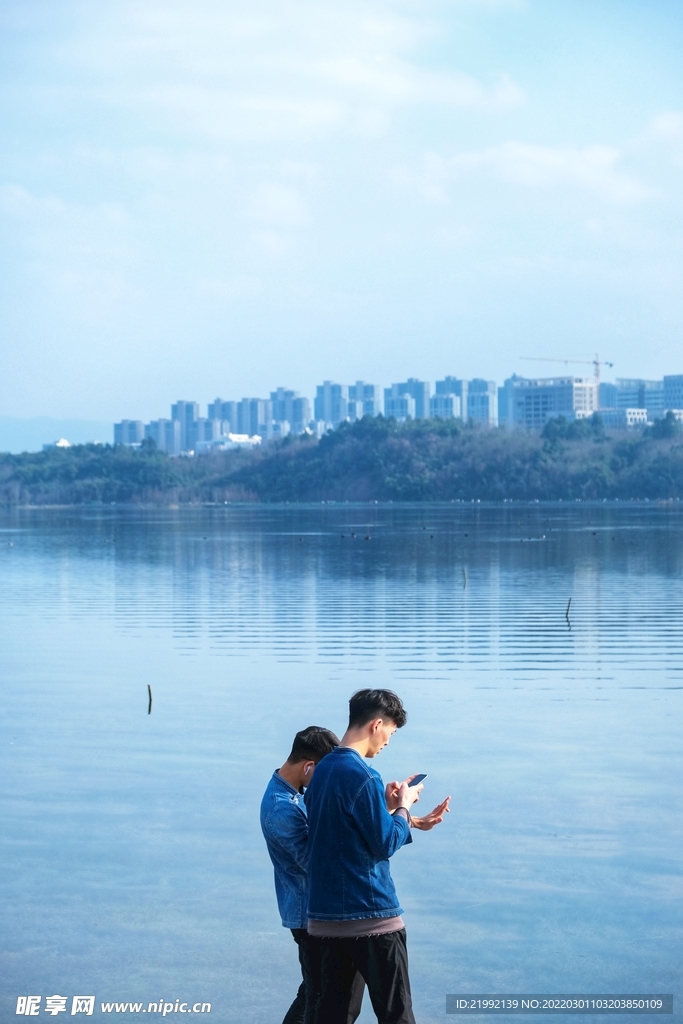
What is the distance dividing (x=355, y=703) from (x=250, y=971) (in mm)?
3628

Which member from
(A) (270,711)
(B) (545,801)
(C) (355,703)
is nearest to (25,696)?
(A) (270,711)

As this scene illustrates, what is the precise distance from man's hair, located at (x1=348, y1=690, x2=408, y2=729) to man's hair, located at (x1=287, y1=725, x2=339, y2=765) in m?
0.21

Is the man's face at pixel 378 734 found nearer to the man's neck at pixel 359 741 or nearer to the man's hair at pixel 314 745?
the man's neck at pixel 359 741

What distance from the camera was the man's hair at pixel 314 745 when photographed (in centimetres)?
560

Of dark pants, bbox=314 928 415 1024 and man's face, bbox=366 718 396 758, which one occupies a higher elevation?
man's face, bbox=366 718 396 758

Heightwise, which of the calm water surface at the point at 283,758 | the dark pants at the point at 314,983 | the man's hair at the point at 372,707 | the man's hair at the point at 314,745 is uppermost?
the man's hair at the point at 372,707

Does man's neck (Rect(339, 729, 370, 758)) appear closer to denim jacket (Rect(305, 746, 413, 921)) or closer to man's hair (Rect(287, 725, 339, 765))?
denim jacket (Rect(305, 746, 413, 921))

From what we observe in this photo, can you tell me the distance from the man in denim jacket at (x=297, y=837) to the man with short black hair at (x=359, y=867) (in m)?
0.11

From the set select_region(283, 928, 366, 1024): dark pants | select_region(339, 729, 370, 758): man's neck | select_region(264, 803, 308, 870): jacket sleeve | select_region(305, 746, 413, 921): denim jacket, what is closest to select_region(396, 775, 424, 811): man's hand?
select_region(305, 746, 413, 921): denim jacket

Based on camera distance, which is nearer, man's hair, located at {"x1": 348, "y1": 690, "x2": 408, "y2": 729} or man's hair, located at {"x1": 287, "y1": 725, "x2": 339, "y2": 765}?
man's hair, located at {"x1": 348, "y1": 690, "x2": 408, "y2": 729}

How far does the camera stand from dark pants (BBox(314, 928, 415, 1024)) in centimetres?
532

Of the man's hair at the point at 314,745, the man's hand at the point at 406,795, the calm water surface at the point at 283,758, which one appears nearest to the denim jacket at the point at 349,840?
the man's hand at the point at 406,795

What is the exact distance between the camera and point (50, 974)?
828cm

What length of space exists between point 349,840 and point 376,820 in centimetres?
16
